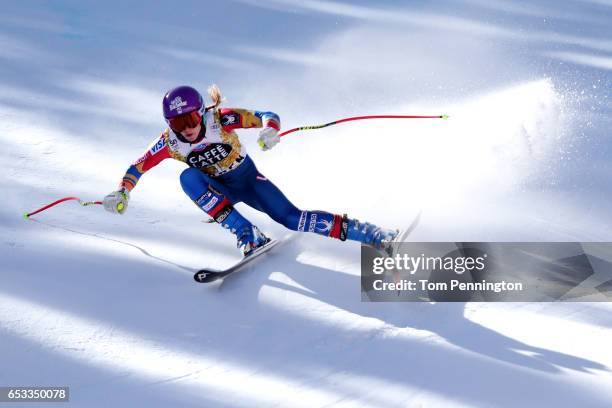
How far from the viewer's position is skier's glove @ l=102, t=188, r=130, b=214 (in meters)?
4.59

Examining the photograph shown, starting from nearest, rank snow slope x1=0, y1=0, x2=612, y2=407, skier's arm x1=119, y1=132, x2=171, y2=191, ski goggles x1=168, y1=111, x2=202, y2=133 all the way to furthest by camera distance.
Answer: snow slope x1=0, y1=0, x2=612, y2=407
ski goggles x1=168, y1=111, x2=202, y2=133
skier's arm x1=119, y1=132, x2=171, y2=191

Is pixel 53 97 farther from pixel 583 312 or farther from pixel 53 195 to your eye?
pixel 583 312

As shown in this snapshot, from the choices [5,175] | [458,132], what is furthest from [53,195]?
[458,132]

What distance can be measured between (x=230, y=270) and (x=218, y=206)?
1.61ft

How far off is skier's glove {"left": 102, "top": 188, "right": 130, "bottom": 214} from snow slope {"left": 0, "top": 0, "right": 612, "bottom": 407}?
0.42 m

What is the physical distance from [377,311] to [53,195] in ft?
10.1

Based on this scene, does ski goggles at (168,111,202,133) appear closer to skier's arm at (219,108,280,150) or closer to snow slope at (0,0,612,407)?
skier's arm at (219,108,280,150)

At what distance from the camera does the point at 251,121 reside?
4.90m

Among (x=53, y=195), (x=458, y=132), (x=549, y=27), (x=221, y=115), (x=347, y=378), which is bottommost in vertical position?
(x=347, y=378)

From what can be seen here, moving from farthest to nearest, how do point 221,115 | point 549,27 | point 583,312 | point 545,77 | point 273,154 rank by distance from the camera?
1. point 549,27
2. point 545,77
3. point 273,154
4. point 221,115
5. point 583,312

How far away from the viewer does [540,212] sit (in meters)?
5.54

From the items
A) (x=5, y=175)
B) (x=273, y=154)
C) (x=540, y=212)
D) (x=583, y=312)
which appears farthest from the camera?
(x=273, y=154)
